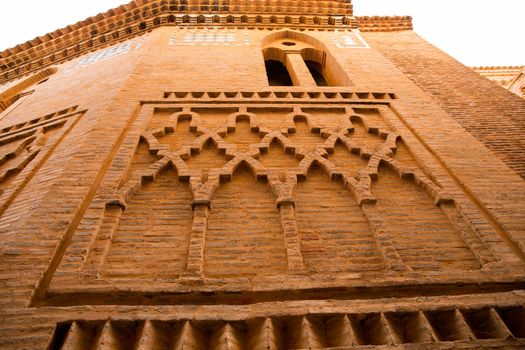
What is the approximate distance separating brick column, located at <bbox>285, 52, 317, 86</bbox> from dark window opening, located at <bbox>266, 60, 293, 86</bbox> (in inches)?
9.4

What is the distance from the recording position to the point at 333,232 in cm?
231

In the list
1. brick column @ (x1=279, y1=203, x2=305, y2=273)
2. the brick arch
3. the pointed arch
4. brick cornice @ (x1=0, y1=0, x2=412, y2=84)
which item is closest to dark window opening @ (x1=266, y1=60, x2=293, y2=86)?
the brick arch

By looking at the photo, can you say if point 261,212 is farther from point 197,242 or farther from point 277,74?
point 277,74

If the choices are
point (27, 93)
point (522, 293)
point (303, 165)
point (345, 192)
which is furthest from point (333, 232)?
point (27, 93)

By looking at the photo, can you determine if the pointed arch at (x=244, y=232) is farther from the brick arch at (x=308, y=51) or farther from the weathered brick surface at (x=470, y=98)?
the brick arch at (x=308, y=51)

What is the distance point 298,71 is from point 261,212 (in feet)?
11.7

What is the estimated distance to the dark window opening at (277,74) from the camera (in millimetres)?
6176

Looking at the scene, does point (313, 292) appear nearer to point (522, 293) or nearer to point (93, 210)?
point (522, 293)

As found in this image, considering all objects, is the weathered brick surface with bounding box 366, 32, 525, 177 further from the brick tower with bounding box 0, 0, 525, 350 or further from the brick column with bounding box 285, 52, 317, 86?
the brick column with bounding box 285, 52, 317, 86

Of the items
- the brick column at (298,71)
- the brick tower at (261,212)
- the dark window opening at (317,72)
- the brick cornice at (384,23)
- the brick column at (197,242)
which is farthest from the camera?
the brick cornice at (384,23)

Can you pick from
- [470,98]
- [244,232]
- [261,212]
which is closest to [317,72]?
[470,98]

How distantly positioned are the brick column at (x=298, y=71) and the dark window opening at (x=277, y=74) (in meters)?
0.24

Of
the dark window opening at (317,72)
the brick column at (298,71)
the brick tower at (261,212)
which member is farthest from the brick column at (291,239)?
the dark window opening at (317,72)

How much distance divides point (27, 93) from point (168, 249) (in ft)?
19.3
